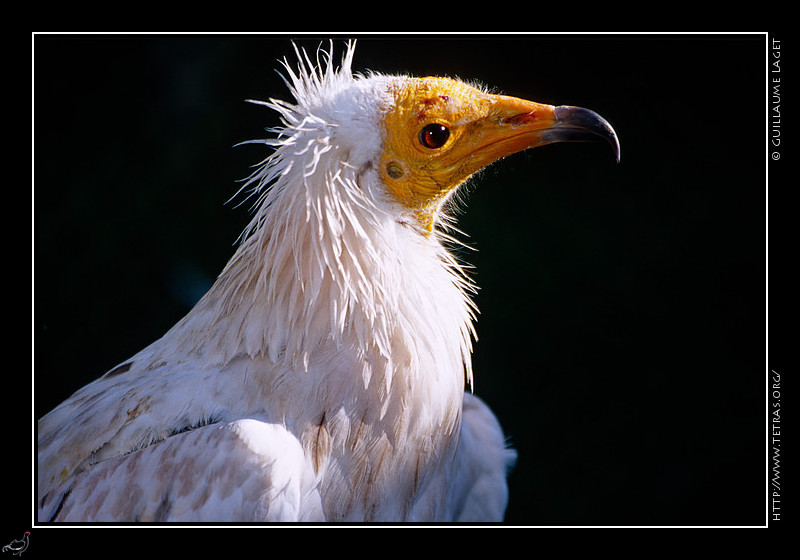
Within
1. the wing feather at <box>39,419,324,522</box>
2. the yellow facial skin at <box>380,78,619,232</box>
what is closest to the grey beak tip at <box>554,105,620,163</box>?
the yellow facial skin at <box>380,78,619,232</box>

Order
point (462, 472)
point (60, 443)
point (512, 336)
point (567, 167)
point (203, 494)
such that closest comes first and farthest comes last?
point (203, 494), point (60, 443), point (462, 472), point (567, 167), point (512, 336)

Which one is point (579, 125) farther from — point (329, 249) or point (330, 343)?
point (330, 343)

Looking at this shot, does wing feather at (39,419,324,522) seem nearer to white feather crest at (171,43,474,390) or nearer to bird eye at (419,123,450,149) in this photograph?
white feather crest at (171,43,474,390)

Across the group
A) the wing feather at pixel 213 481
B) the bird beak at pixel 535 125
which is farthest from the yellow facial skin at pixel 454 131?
the wing feather at pixel 213 481

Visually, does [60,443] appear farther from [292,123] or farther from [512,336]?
[512,336]

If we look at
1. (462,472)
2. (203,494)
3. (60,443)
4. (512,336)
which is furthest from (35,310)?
(512,336)

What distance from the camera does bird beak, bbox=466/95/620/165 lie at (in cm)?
161

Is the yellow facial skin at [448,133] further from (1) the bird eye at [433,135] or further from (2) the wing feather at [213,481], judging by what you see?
(2) the wing feather at [213,481]

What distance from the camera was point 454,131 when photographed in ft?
5.32

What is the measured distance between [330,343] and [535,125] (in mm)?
757

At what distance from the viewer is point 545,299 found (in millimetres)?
2887

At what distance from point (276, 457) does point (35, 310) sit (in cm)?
91

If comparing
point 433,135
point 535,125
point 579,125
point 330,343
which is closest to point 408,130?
point 433,135

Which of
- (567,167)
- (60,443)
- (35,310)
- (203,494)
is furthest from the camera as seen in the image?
(567,167)
